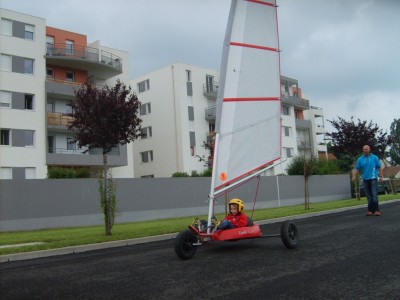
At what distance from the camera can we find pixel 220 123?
8.26 metres

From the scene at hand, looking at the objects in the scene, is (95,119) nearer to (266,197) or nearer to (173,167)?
(266,197)

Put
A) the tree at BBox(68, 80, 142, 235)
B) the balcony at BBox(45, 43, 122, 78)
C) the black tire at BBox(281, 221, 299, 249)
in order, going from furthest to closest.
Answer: the balcony at BBox(45, 43, 122, 78) < the tree at BBox(68, 80, 142, 235) < the black tire at BBox(281, 221, 299, 249)

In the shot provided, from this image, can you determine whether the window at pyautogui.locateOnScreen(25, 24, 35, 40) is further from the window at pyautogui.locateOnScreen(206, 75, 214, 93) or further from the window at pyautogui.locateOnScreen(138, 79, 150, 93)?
the window at pyautogui.locateOnScreen(206, 75, 214, 93)

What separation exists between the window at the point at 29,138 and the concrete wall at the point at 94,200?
47.4ft

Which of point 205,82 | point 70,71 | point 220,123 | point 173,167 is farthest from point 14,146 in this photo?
point 220,123

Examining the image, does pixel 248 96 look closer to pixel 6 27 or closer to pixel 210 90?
pixel 6 27

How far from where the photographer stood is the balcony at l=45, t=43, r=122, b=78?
3766 cm

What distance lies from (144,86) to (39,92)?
58.5 feet

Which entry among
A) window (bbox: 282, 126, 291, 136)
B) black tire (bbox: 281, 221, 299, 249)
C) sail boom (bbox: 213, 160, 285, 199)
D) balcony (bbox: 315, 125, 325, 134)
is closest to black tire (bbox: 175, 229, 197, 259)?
sail boom (bbox: 213, 160, 285, 199)

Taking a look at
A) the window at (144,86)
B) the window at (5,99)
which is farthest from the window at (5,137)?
the window at (144,86)

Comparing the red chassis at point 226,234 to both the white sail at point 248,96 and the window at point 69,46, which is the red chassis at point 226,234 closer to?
the white sail at point 248,96

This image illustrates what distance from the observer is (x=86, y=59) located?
127 feet

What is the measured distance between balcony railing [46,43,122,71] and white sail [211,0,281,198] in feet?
103

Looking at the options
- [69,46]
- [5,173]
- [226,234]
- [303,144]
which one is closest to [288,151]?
[303,144]
